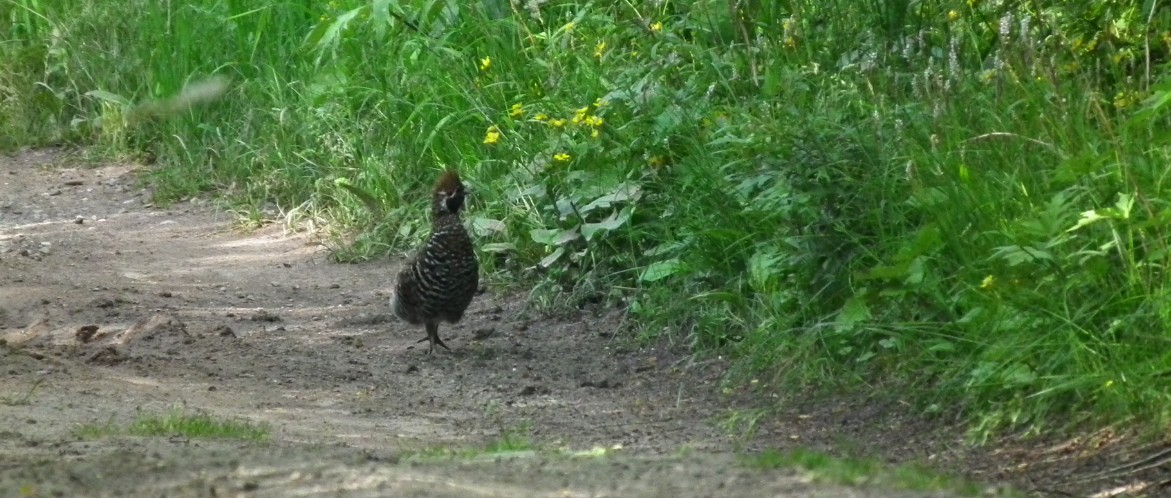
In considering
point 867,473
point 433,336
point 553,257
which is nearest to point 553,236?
point 553,257

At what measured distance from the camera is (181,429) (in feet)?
16.7

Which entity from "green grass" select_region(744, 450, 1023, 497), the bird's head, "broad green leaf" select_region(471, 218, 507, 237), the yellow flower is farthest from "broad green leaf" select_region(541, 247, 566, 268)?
"green grass" select_region(744, 450, 1023, 497)

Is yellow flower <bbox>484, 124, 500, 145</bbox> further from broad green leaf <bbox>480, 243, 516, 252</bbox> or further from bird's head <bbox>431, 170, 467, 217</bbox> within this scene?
bird's head <bbox>431, 170, 467, 217</bbox>

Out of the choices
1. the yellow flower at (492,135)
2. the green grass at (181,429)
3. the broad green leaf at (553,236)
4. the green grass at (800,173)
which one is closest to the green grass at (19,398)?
the green grass at (181,429)

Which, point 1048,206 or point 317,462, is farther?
point 1048,206

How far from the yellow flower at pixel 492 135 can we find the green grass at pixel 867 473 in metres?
4.25

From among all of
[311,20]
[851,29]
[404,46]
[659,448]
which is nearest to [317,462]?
[659,448]

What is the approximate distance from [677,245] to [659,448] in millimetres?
1979

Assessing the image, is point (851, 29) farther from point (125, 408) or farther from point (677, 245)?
point (125, 408)

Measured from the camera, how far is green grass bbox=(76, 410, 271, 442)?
16.4 feet

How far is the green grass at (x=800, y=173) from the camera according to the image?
4984mm

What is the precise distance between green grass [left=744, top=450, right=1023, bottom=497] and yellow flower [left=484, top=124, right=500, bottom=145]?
4249mm

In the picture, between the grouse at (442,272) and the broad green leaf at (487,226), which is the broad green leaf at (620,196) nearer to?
the grouse at (442,272)

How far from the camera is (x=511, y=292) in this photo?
8336mm
